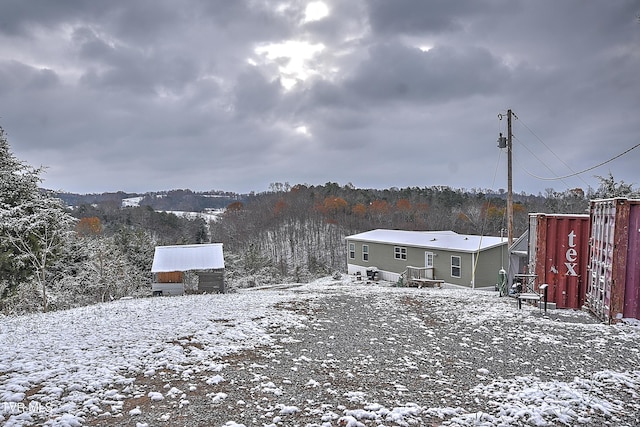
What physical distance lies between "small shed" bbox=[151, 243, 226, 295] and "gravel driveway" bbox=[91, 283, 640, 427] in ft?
34.0

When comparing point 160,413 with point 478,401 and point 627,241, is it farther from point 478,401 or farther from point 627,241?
point 627,241

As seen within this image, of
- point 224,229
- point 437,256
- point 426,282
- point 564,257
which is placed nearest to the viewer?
point 564,257

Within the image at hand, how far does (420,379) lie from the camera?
18.5 feet

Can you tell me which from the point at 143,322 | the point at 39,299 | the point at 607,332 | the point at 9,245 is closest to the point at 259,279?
the point at 39,299

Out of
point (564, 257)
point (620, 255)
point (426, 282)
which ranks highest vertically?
point (620, 255)

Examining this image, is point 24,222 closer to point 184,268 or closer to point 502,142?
point 184,268

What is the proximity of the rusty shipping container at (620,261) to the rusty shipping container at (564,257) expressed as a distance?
1.67 m

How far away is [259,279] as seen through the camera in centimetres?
3628

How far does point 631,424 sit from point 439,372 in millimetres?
2361

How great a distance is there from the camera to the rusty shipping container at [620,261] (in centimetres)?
810

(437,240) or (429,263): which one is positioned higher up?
(437,240)

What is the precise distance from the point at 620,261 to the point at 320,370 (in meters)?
7.12

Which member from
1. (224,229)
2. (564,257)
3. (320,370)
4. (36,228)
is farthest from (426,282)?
(224,229)

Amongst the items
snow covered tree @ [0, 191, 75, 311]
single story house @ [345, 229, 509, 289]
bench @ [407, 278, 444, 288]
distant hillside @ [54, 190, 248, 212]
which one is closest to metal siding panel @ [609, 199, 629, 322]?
single story house @ [345, 229, 509, 289]
